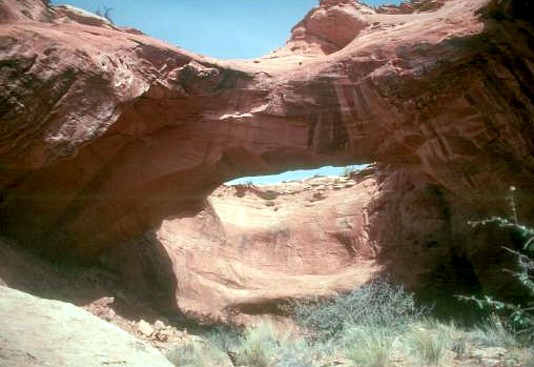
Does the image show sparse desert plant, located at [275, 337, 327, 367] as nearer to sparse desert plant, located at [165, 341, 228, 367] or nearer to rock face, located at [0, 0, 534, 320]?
sparse desert plant, located at [165, 341, 228, 367]

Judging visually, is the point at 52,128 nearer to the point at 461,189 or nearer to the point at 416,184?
the point at 461,189

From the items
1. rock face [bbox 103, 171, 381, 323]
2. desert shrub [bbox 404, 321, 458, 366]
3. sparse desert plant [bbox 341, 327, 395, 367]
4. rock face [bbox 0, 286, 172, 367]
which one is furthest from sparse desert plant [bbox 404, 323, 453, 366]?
rock face [bbox 103, 171, 381, 323]

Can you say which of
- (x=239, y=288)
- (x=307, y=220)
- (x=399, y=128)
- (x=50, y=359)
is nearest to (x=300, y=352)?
(x=50, y=359)

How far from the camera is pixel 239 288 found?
41.3 ft

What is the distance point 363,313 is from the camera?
8281 mm

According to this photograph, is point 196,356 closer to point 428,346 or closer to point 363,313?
point 428,346

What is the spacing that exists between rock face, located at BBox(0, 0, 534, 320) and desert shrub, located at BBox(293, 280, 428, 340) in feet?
7.18

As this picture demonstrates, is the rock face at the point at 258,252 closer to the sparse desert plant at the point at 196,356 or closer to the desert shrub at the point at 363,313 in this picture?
the desert shrub at the point at 363,313

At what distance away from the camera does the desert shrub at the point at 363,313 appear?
25.8ft

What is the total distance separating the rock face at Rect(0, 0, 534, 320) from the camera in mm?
7090

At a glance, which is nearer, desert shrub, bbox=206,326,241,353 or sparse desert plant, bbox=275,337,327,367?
sparse desert plant, bbox=275,337,327,367

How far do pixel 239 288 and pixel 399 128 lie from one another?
613 centimetres

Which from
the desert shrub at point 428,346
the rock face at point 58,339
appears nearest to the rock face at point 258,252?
the desert shrub at point 428,346

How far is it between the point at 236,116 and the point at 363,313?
392 centimetres
